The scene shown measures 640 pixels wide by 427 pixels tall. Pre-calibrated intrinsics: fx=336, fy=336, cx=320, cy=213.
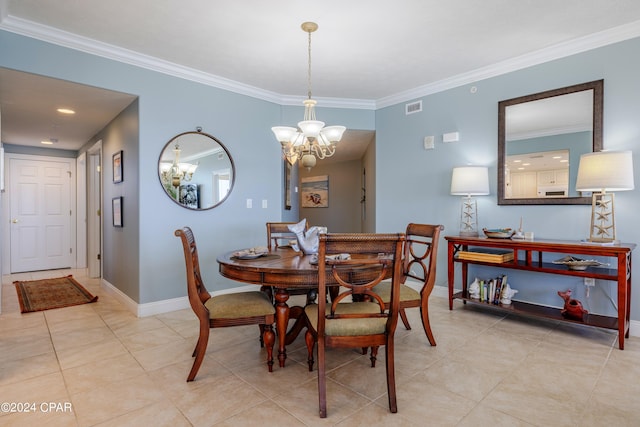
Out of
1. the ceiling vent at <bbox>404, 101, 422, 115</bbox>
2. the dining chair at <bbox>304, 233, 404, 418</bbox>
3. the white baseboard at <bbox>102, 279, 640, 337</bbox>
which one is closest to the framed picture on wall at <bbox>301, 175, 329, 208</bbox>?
the ceiling vent at <bbox>404, 101, 422, 115</bbox>

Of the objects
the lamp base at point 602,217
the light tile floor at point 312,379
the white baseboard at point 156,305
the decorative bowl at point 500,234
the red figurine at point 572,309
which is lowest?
the light tile floor at point 312,379

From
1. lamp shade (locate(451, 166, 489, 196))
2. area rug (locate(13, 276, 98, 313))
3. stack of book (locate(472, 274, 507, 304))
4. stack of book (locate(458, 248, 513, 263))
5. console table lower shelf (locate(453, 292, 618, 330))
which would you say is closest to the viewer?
console table lower shelf (locate(453, 292, 618, 330))

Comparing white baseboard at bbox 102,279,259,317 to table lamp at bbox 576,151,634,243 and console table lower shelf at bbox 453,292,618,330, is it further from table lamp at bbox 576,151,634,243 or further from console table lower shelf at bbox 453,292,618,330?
table lamp at bbox 576,151,634,243

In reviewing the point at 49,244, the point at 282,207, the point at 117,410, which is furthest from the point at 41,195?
the point at 117,410

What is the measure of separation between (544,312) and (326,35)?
299 cm

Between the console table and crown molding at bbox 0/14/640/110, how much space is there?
1.72 m

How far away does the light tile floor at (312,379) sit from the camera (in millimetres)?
1655

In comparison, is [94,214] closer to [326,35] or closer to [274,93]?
[274,93]

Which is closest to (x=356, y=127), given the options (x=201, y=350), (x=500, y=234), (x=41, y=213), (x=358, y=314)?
(x=500, y=234)

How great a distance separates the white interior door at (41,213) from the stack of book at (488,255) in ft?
21.3

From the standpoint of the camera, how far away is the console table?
2420 mm

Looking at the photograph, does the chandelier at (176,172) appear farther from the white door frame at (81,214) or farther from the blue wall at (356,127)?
the white door frame at (81,214)

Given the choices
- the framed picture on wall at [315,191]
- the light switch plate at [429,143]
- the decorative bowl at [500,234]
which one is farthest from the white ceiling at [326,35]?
the framed picture on wall at [315,191]

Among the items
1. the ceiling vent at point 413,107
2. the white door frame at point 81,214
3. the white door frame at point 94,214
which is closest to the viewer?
the ceiling vent at point 413,107
